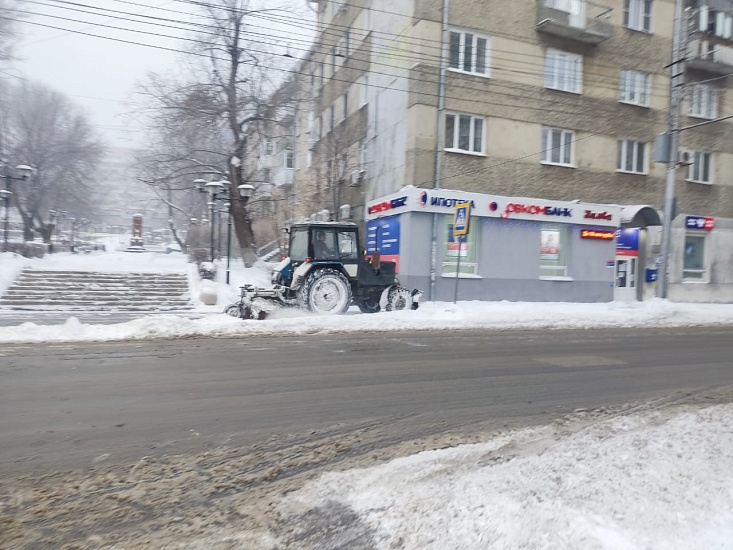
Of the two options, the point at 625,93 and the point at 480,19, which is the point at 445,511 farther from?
the point at 625,93

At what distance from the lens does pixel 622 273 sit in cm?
2309

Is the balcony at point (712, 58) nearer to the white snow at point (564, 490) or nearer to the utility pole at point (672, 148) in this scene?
the utility pole at point (672, 148)

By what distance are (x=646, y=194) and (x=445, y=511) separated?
22.4 metres

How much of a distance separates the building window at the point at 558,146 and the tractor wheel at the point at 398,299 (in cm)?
925

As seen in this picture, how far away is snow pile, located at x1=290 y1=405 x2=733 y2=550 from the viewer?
2.99m

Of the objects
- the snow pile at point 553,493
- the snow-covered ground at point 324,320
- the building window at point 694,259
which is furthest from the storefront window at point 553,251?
the snow pile at point 553,493

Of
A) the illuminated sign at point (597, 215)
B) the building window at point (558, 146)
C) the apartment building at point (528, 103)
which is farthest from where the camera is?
the illuminated sign at point (597, 215)

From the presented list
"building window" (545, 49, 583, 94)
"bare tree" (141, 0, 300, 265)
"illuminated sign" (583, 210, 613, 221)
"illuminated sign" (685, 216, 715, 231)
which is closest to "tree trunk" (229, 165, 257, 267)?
"bare tree" (141, 0, 300, 265)

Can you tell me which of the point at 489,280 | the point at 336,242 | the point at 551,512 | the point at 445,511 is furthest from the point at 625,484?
the point at 489,280

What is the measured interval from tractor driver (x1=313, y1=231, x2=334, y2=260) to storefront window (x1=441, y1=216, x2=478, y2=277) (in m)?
6.58

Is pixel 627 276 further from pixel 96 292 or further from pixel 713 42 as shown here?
pixel 96 292

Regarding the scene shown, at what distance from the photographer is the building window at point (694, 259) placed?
2403 cm

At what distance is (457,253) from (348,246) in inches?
258

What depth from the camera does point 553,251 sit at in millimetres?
21000
